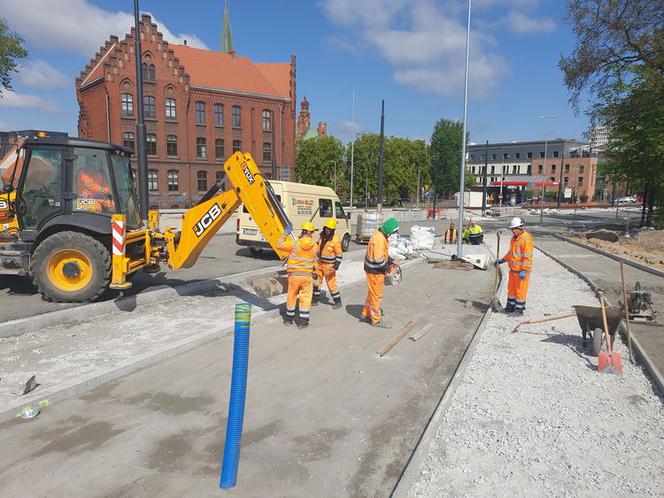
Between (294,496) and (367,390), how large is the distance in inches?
78.0

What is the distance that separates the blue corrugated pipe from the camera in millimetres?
3027

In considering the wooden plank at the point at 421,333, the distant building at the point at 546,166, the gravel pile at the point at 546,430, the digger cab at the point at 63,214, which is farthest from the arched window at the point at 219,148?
the distant building at the point at 546,166

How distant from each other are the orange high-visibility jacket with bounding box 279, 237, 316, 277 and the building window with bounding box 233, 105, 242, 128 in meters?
44.3

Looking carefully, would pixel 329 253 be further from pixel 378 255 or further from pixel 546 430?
pixel 546 430

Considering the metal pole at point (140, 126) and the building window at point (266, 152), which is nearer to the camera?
the metal pole at point (140, 126)

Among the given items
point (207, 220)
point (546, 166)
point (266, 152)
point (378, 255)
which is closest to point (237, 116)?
point (266, 152)

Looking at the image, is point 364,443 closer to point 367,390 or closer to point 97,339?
point 367,390

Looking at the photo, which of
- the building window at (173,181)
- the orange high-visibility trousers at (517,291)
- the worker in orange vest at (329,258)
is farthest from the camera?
the building window at (173,181)

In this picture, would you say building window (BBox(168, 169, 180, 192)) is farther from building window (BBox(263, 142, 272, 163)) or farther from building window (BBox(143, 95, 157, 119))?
building window (BBox(263, 142, 272, 163))

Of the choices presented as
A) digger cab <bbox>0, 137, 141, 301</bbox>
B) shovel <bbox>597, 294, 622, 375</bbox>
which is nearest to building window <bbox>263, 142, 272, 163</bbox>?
digger cab <bbox>0, 137, 141, 301</bbox>

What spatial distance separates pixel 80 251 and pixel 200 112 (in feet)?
138

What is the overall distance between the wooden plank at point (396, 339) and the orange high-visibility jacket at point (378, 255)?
101cm

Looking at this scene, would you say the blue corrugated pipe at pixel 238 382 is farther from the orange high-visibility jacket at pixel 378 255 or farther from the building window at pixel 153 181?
the building window at pixel 153 181

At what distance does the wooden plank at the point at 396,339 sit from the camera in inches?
248
